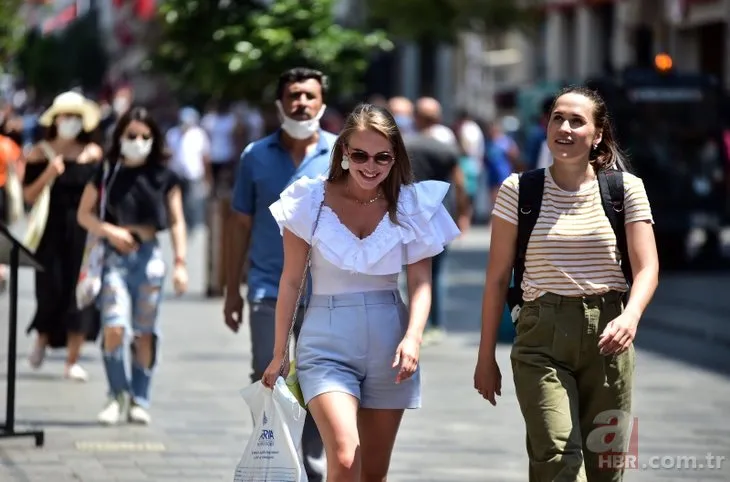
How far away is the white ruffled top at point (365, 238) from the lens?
6.13 metres

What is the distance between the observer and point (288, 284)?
6.20 meters

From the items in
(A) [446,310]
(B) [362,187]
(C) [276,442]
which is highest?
(B) [362,187]

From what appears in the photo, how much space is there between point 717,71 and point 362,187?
29.9m

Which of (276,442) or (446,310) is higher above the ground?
(276,442)

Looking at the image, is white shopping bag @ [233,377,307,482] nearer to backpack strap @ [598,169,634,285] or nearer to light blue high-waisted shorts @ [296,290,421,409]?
light blue high-waisted shorts @ [296,290,421,409]

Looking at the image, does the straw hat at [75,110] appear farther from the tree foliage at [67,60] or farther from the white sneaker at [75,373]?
the tree foliage at [67,60]

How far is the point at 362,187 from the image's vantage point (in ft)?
20.2

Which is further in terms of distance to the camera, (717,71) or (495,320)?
(717,71)

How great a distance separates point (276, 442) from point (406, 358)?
0.50 metres

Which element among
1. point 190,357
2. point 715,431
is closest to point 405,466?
point 715,431

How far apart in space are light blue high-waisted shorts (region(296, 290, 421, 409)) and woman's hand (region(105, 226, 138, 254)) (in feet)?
12.6

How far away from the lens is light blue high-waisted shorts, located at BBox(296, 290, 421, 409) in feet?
19.8

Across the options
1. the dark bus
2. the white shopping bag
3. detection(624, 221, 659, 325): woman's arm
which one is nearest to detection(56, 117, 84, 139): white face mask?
the white shopping bag

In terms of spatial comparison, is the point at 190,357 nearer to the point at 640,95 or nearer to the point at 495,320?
the point at 495,320
